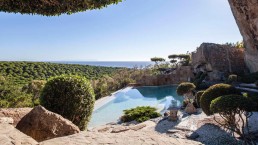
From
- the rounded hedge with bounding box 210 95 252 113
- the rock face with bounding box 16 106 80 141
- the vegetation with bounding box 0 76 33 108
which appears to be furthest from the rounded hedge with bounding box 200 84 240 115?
the vegetation with bounding box 0 76 33 108

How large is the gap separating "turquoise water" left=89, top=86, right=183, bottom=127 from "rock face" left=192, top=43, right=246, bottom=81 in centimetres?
644

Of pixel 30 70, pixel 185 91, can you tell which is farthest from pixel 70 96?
pixel 30 70

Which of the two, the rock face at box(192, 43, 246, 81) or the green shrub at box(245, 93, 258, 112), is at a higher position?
the rock face at box(192, 43, 246, 81)

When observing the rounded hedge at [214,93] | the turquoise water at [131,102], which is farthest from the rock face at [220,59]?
the rounded hedge at [214,93]

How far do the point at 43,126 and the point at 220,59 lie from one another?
30.9m

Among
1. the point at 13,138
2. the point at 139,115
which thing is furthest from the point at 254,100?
the point at 13,138

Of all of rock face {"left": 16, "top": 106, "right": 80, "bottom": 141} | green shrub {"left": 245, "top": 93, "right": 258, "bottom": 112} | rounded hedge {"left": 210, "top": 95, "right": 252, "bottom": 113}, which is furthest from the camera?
green shrub {"left": 245, "top": 93, "right": 258, "bottom": 112}

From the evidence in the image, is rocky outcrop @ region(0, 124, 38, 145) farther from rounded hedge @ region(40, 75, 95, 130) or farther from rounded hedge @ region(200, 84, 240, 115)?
rounded hedge @ region(200, 84, 240, 115)

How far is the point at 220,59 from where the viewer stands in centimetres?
3375

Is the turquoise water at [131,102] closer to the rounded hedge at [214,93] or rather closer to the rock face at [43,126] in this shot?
the rounded hedge at [214,93]

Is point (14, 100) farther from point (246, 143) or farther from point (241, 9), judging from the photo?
point (241, 9)

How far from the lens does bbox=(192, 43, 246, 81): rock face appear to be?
33344 mm

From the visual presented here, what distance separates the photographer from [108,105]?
2372 cm

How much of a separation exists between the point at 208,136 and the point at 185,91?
7486 millimetres
